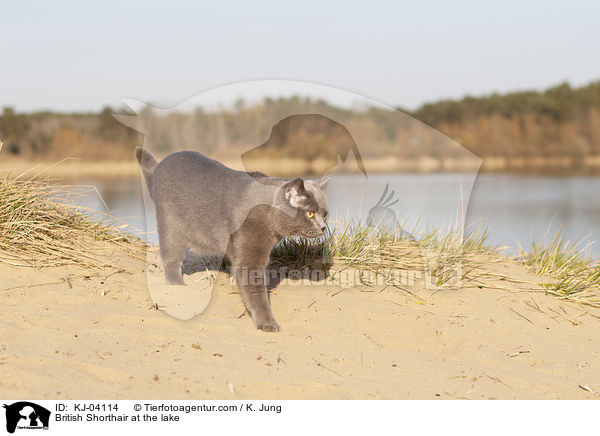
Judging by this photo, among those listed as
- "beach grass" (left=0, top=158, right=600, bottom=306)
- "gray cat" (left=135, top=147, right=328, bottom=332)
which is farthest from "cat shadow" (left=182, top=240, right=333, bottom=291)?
"gray cat" (left=135, top=147, right=328, bottom=332)

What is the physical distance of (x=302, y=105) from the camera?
12.9 feet

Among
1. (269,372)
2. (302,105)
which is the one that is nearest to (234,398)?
(269,372)

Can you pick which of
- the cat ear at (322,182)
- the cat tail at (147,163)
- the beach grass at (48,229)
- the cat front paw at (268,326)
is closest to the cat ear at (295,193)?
the cat ear at (322,182)

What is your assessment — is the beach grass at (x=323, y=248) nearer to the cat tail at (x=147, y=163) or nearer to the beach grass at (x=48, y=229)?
the beach grass at (x=48, y=229)

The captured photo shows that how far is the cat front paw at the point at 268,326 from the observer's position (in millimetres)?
3879

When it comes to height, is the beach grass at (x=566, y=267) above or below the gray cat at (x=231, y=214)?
below

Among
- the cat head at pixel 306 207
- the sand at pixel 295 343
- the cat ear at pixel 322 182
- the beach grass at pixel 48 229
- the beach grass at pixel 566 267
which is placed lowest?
the sand at pixel 295 343

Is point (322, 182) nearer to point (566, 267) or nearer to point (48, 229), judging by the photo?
point (48, 229)

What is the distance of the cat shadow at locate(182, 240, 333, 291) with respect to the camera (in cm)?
485

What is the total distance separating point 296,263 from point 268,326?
Answer: 1.17 metres

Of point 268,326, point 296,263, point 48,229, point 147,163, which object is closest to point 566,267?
point 296,263

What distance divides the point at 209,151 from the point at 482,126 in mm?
29401

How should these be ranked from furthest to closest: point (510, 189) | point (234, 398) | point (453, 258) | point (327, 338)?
point (510, 189)
point (453, 258)
point (327, 338)
point (234, 398)

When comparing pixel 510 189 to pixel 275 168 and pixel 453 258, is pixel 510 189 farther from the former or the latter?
pixel 275 168
